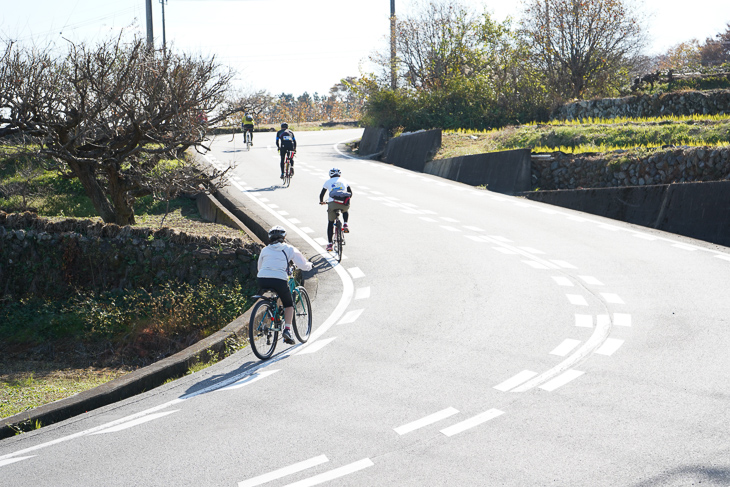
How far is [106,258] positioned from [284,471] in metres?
10.1

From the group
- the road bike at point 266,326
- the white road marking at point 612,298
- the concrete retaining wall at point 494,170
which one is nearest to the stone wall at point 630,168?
the concrete retaining wall at point 494,170

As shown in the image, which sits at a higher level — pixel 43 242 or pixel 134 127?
pixel 134 127

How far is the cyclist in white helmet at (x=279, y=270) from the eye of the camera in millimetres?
9273

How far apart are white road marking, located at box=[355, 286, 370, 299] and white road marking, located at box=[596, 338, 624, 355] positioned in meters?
4.05

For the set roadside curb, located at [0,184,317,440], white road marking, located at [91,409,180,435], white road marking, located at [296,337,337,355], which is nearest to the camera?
Result: white road marking, located at [91,409,180,435]

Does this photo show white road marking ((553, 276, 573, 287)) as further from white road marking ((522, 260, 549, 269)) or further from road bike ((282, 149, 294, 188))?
road bike ((282, 149, 294, 188))

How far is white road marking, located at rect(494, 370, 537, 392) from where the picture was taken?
282 inches

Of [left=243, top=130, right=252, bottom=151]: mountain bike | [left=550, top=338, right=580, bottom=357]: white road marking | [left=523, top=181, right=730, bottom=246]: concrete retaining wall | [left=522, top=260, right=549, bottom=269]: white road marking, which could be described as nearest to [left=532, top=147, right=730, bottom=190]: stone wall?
[left=523, top=181, right=730, bottom=246]: concrete retaining wall

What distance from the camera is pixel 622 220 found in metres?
17.6

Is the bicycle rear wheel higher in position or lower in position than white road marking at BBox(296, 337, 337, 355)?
higher

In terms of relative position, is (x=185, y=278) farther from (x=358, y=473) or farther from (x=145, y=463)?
(x=358, y=473)

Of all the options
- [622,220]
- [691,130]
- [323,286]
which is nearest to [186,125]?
[323,286]

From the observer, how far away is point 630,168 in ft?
64.4

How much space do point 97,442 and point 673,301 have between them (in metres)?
7.65
